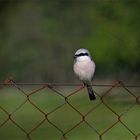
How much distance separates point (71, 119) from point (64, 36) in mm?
7230

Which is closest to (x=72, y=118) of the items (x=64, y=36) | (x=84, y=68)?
(x=84, y=68)

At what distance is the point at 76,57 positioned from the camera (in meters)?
3.24

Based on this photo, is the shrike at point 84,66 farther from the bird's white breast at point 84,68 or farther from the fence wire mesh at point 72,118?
the fence wire mesh at point 72,118

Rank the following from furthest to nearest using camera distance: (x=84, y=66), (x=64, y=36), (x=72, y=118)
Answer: (x=64, y=36)
(x=72, y=118)
(x=84, y=66)

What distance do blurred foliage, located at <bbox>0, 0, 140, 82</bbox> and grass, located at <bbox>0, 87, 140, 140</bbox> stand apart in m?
0.53

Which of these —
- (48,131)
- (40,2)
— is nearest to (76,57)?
(48,131)

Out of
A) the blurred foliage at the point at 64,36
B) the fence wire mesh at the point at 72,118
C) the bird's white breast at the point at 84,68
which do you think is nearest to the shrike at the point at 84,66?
the bird's white breast at the point at 84,68

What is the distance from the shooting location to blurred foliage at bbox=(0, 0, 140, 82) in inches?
461

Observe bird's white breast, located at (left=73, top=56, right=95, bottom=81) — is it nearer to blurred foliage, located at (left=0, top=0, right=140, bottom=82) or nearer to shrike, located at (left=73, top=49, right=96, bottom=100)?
shrike, located at (left=73, top=49, right=96, bottom=100)

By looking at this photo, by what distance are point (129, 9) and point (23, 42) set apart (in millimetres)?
3747

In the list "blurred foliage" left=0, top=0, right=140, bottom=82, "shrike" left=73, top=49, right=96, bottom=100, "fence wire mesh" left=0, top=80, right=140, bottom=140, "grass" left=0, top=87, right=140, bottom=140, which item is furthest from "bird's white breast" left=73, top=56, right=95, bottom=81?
"blurred foliage" left=0, top=0, right=140, bottom=82

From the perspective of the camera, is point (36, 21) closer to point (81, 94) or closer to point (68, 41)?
point (68, 41)

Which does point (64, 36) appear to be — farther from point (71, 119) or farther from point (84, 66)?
point (84, 66)

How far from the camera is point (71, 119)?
8211 mm
